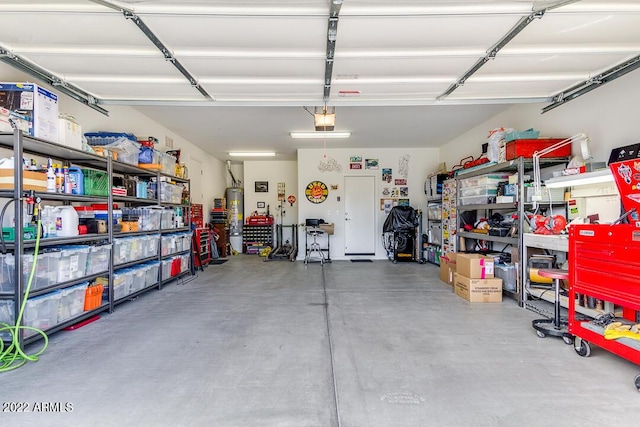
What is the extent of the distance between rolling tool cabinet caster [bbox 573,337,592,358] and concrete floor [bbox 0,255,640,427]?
50 millimetres

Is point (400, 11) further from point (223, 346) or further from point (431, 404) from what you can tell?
point (223, 346)

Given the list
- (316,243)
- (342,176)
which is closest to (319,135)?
(342,176)

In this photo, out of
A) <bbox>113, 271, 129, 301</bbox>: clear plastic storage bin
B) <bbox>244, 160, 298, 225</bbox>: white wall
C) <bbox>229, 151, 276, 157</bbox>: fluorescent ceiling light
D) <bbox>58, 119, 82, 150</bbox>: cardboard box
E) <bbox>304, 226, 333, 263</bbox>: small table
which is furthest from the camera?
<bbox>244, 160, 298, 225</bbox>: white wall

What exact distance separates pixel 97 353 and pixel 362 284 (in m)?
3.55

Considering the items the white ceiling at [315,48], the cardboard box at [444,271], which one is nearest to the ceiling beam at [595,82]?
the white ceiling at [315,48]

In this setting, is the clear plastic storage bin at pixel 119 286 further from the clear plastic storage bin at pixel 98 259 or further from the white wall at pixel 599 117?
the white wall at pixel 599 117

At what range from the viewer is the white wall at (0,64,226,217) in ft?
12.2

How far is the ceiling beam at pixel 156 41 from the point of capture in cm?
199

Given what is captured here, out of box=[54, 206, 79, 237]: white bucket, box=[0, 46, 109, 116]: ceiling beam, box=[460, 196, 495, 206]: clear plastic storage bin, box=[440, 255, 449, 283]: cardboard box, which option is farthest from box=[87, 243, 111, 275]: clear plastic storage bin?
box=[460, 196, 495, 206]: clear plastic storage bin

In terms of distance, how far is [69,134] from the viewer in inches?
121

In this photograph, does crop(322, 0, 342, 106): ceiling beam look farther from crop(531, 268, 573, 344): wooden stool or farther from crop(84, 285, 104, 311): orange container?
crop(84, 285, 104, 311): orange container

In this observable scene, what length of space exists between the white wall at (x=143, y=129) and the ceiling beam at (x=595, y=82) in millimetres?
5937

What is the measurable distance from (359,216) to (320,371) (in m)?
5.88

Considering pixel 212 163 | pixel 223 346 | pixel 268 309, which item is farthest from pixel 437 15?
pixel 212 163
